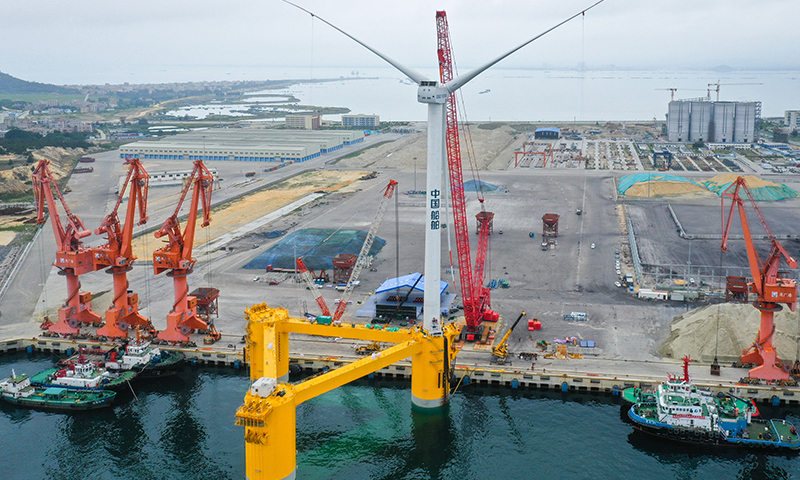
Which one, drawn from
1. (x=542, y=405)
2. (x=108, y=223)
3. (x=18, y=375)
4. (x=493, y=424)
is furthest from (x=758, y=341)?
(x=18, y=375)

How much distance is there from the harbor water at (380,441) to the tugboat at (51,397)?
760 mm

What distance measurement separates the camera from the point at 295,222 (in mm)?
117375

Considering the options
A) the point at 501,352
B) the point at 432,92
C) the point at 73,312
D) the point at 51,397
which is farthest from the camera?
the point at 73,312

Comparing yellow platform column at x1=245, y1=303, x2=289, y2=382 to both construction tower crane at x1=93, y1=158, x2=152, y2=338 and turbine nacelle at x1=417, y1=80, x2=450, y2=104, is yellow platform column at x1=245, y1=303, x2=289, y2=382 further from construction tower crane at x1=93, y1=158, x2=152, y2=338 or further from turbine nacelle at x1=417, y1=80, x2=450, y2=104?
turbine nacelle at x1=417, y1=80, x2=450, y2=104

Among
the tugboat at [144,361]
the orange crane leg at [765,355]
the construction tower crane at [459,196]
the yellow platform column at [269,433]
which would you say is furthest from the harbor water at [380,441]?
the construction tower crane at [459,196]

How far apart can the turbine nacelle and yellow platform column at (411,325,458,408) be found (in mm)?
18168


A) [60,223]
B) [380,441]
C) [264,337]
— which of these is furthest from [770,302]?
[60,223]

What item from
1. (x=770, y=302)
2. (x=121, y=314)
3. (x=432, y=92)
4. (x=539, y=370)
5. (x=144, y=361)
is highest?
(x=432, y=92)

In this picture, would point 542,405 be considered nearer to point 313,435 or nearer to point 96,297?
point 313,435

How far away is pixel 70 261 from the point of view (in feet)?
226

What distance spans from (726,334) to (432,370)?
27465 millimetres

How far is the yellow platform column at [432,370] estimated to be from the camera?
54.2 m

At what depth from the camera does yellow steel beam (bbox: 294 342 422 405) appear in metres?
45.2

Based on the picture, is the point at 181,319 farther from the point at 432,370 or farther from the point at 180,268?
the point at 432,370
